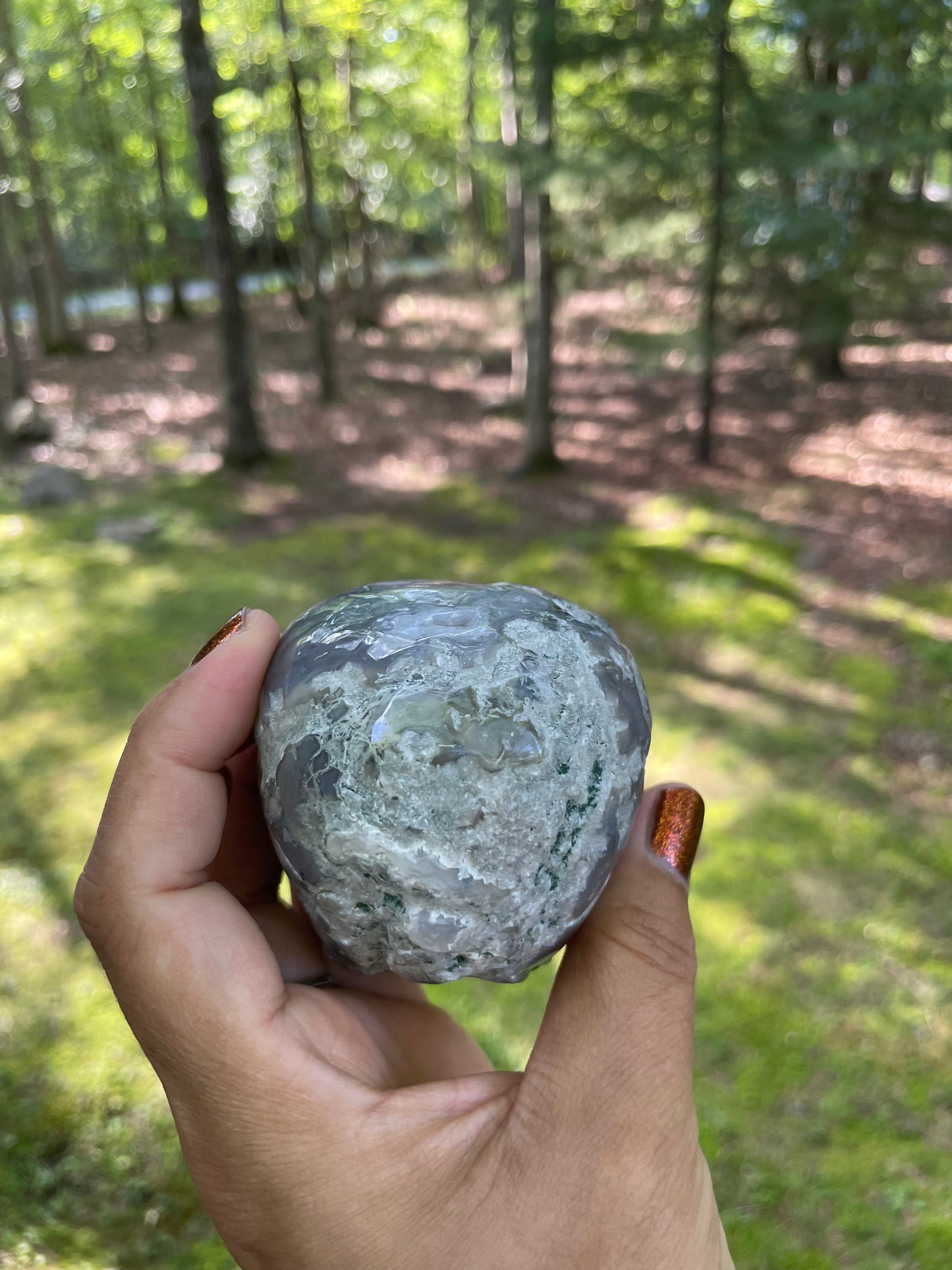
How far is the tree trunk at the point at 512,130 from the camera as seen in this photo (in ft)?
28.4

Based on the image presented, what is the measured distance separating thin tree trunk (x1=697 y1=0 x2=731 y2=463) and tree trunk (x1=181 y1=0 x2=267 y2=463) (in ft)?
16.8

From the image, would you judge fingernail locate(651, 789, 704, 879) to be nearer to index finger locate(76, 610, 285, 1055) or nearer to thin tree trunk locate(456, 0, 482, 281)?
index finger locate(76, 610, 285, 1055)

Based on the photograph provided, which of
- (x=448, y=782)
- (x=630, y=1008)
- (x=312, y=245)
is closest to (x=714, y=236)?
(x=312, y=245)

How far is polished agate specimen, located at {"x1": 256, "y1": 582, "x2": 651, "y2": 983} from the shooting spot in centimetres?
165

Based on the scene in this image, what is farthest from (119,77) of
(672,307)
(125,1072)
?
(125,1072)

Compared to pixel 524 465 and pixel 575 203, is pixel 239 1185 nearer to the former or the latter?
pixel 524 465

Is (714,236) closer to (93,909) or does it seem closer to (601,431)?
(601,431)

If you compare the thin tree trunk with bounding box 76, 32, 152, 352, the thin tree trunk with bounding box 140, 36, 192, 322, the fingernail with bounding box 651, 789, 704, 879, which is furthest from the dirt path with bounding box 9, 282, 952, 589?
the fingernail with bounding box 651, 789, 704, 879

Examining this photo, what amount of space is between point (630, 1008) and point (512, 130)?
13.1 metres

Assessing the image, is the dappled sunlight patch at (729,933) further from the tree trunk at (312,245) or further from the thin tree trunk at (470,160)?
the thin tree trunk at (470,160)

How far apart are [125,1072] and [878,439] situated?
9.12 meters

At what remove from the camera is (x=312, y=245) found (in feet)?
43.4

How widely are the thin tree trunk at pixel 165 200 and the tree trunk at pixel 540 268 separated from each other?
30.3 ft

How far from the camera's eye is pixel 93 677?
21.1ft
